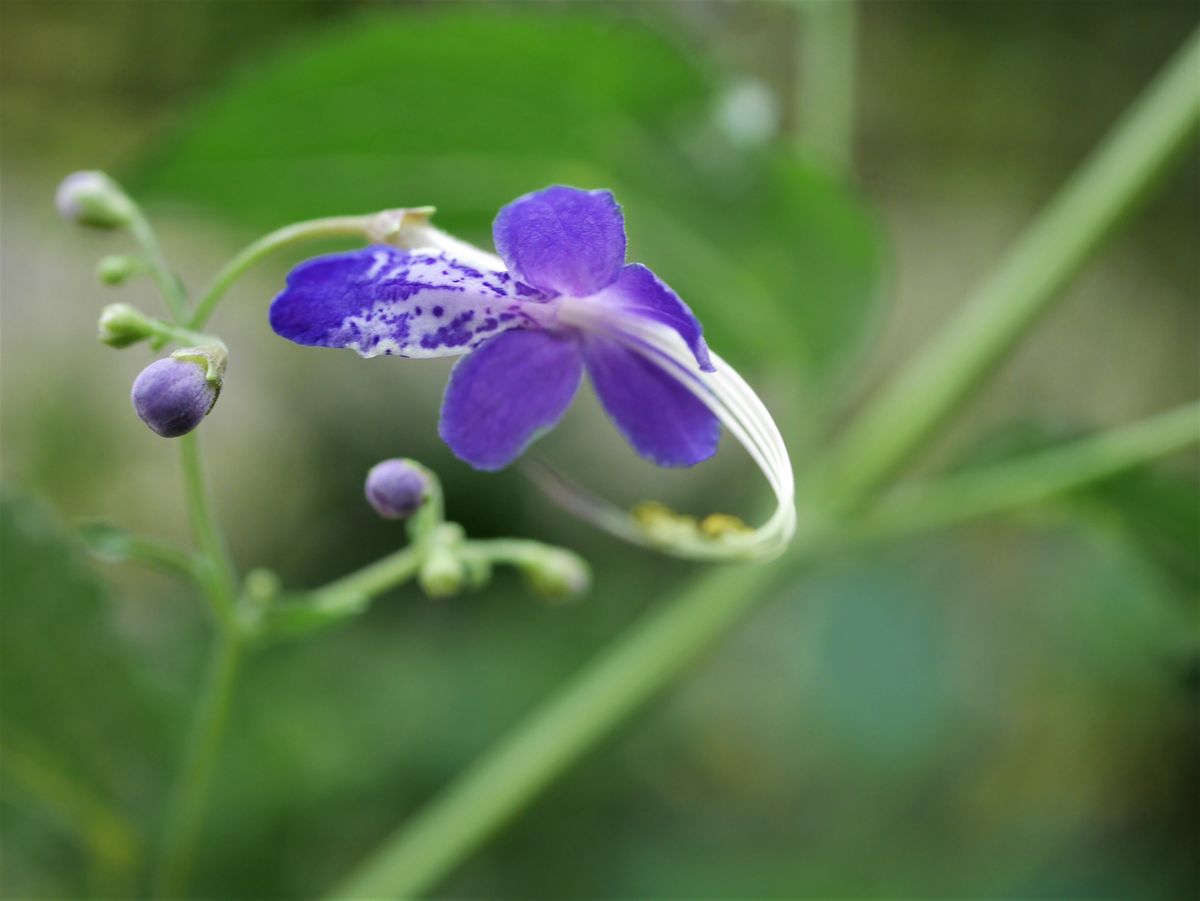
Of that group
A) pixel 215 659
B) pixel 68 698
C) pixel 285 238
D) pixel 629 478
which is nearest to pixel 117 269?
pixel 285 238

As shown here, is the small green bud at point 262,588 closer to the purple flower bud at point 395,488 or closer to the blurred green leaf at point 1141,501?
the purple flower bud at point 395,488

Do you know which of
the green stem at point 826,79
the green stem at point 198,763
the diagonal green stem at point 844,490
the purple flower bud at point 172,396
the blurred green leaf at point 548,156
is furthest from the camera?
the green stem at point 826,79

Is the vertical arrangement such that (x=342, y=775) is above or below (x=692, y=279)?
below

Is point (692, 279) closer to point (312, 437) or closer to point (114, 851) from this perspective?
point (114, 851)

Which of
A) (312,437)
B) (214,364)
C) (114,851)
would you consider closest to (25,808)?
(114,851)

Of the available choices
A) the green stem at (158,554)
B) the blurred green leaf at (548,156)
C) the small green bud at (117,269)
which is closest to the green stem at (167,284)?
the small green bud at (117,269)

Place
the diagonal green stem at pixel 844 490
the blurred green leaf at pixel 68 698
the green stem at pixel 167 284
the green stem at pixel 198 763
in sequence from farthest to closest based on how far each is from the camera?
the diagonal green stem at pixel 844 490 < the blurred green leaf at pixel 68 698 < the green stem at pixel 198 763 < the green stem at pixel 167 284
